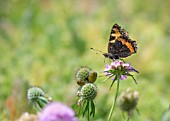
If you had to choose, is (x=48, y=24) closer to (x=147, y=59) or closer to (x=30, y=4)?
(x=30, y=4)

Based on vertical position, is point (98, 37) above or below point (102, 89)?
above

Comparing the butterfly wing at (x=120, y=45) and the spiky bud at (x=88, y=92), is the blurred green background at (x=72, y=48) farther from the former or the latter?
the spiky bud at (x=88, y=92)

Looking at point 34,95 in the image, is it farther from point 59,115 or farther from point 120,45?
point 59,115

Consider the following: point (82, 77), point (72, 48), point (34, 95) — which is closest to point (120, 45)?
point (82, 77)

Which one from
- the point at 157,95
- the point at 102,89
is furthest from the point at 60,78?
the point at 157,95

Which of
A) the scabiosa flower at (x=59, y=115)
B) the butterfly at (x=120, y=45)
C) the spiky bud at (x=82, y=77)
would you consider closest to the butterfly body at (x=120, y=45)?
the butterfly at (x=120, y=45)

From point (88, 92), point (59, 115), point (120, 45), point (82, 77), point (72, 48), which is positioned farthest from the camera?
point (72, 48)
